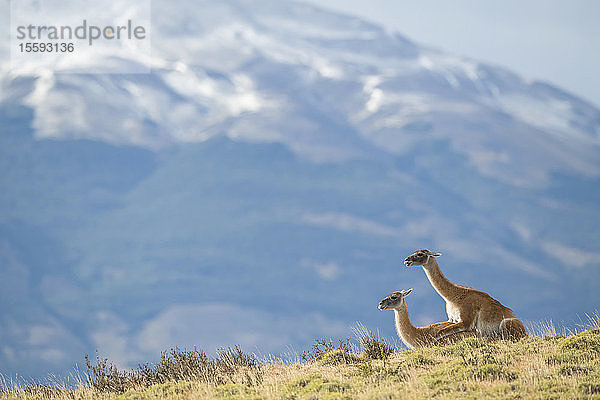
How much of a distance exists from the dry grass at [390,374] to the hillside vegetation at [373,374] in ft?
0.06

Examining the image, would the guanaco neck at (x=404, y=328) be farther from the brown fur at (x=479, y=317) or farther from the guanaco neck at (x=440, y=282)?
the guanaco neck at (x=440, y=282)

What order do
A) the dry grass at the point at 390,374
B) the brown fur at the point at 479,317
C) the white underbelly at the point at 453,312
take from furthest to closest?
the white underbelly at the point at 453,312 < the brown fur at the point at 479,317 < the dry grass at the point at 390,374

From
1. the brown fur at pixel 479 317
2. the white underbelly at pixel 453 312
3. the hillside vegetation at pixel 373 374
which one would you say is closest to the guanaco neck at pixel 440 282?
the brown fur at pixel 479 317

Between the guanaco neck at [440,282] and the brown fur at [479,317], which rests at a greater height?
the guanaco neck at [440,282]

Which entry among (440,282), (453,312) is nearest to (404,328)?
(453,312)

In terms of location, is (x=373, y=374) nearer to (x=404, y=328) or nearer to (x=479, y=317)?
(x=404, y=328)

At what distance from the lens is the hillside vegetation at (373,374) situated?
11461 mm

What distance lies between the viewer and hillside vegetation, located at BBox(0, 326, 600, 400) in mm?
11461

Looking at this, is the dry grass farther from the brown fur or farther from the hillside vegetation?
the brown fur

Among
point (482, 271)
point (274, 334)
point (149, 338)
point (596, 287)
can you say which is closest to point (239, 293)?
point (274, 334)

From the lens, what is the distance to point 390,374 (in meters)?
13.1

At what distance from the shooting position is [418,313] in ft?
595

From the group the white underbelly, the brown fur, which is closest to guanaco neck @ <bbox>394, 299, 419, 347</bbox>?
the brown fur

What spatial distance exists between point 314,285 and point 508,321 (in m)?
186
